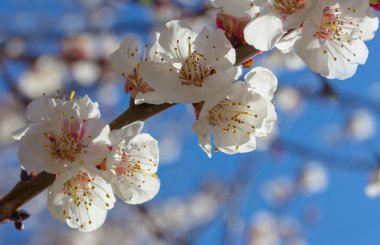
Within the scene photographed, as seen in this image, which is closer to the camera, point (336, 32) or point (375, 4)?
point (375, 4)

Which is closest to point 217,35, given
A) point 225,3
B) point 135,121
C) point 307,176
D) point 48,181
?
point 225,3

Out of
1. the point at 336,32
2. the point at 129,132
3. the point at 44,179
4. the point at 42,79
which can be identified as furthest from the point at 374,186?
the point at 42,79

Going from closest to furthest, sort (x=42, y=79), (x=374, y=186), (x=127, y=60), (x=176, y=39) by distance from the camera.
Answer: (x=176, y=39), (x=127, y=60), (x=374, y=186), (x=42, y=79)

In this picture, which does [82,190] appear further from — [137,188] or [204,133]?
[204,133]

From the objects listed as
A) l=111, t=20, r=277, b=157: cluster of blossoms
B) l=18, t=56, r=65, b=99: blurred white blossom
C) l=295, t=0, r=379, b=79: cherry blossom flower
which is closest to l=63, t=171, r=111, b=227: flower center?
l=111, t=20, r=277, b=157: cluster of blossoms

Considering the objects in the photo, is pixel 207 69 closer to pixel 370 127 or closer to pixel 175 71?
pixel 175 71

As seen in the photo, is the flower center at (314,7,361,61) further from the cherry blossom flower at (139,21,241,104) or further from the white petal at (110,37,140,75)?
the white petal at (110,37,140,75)
